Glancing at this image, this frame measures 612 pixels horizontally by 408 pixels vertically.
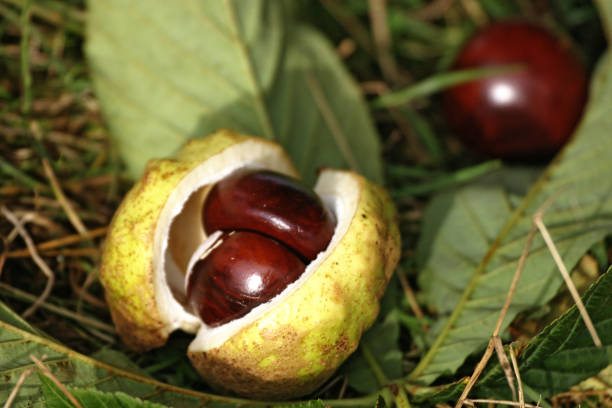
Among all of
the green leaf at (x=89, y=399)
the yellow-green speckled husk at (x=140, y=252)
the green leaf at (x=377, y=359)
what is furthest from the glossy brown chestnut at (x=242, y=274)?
the green leaf at (x=377, y=359)

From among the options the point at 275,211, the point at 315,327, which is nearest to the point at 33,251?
the point at 275,211

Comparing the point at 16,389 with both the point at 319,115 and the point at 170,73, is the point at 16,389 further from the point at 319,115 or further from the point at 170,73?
the point at 319,115

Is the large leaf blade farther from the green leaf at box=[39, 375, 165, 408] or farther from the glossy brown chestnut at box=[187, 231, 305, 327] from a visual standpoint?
the green leaf at box=[39, 375, 165, 408]

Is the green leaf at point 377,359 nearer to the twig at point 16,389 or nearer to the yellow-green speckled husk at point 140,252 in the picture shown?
the yellow-green speckled husk at point 140,252

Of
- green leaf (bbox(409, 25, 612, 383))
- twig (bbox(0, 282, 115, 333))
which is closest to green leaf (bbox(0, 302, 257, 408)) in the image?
twig (bbox(0, 282, 115, 333))

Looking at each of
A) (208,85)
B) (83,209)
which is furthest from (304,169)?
(83,209)

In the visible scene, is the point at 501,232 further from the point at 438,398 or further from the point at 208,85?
the point at 208,85
